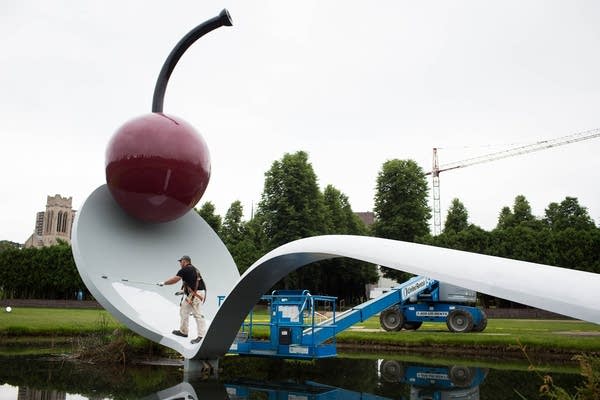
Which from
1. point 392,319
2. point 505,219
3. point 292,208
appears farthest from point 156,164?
point 505,219

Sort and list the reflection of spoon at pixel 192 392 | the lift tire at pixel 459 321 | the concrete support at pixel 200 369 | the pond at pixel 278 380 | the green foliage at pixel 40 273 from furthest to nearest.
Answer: the green foliage at pixel 40 273
the lift tire at pixel 459 321
the concrete support at pixel 200 369
the pond at pixel 278 380
the reflection of spoon at pixel 192 392

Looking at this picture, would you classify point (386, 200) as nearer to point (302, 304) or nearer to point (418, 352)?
point (418, 352)

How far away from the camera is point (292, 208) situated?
3959 cm

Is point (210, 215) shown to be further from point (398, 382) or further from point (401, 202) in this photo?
point (398, 382)

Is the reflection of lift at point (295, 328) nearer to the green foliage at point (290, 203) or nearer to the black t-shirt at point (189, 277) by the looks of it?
the black t-shirt at point (189, 277)

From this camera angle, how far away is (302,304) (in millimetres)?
10617

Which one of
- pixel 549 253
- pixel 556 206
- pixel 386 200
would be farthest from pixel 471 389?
pixel 556 206

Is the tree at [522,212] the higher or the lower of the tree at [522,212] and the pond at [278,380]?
the higher

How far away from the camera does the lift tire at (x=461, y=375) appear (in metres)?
9.11

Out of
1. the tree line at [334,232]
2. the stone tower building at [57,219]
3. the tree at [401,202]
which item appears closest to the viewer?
the tree line at [334,232]

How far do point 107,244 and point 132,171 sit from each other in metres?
1.63

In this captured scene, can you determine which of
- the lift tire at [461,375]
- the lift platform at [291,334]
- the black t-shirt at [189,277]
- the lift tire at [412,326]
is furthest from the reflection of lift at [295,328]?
the lift tire at [412,326]

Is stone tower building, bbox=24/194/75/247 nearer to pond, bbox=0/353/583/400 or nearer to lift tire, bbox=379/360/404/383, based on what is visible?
pond, bbox=0/353/583/400

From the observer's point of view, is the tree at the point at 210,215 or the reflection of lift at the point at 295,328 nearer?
the reflection of lift at the point at 295,328
